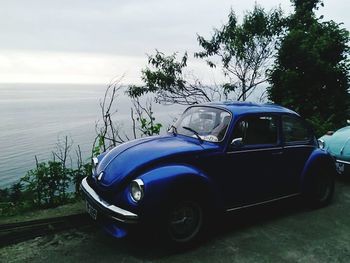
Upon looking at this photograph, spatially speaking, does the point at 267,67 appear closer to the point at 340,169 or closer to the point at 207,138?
the point at 340,169

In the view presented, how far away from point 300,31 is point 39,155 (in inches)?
1094

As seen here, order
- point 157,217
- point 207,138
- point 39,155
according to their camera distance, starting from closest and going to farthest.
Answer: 1. point 157,217
2. point 207,138
3. point 39,155

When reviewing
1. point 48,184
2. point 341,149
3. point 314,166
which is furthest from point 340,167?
point 48,184

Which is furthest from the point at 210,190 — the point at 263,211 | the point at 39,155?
the point at 39,155

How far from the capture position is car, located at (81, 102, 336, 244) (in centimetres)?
342

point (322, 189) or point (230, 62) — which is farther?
point (230, 62)

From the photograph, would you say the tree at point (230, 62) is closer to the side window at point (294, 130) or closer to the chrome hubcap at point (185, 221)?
the side window at point (294, 130)

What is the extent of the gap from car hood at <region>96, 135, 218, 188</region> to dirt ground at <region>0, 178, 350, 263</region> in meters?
0.72

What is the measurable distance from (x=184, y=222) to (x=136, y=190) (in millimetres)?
735

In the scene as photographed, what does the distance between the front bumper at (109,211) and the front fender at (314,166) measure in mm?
2860

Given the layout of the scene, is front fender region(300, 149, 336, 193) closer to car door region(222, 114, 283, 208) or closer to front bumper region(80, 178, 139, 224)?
car door region(222, 114, 283, 208)

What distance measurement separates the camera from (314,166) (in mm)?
5027

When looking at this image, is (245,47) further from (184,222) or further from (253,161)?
(184,222)

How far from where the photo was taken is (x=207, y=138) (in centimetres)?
416
